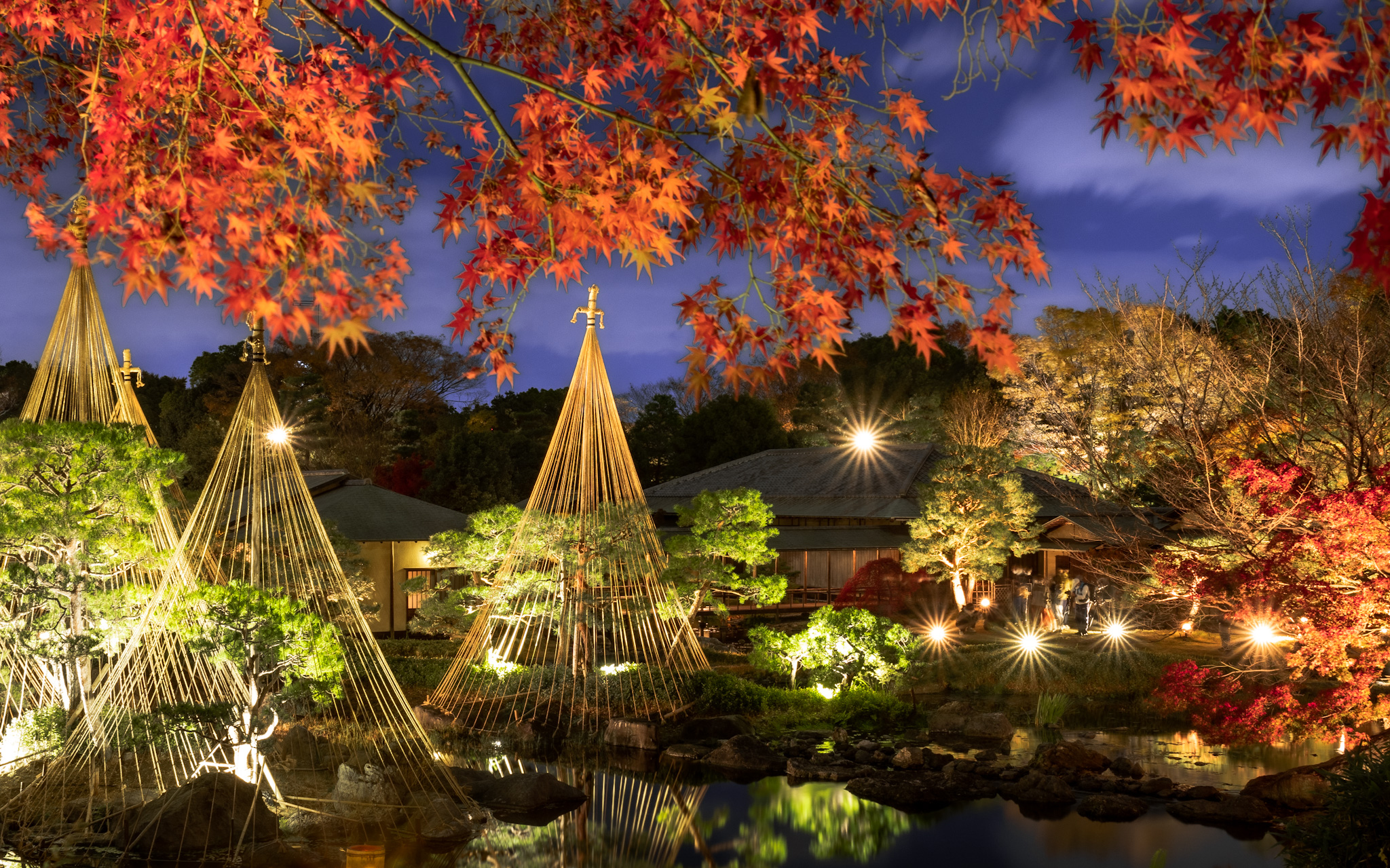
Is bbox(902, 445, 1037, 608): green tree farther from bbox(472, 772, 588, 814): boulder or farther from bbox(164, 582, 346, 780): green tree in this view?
bbox(164, 582, 346, 780): green tree

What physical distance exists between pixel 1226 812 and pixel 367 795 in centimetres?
620

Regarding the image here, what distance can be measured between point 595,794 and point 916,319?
253 inches

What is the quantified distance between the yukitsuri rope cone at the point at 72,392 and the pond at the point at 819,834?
322 cm

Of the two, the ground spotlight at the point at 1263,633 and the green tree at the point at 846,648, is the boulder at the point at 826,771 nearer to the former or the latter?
the green tree at the point at 846,648

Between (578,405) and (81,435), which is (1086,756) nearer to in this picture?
(578,405)

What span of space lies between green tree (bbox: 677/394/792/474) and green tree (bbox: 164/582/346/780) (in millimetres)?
21637

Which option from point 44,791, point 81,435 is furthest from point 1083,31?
point 44,791

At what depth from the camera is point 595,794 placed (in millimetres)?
8344

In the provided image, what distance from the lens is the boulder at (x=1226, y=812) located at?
291 inches

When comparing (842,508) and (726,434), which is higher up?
(726,434)

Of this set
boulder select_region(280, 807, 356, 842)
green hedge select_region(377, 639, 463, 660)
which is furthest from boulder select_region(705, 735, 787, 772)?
green hedge select_region(377, 639, 463, 660)

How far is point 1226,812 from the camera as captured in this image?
7473 millimetres

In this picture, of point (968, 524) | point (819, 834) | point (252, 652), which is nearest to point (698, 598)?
point (819, 834)

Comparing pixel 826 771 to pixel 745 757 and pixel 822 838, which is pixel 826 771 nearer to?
pixel 745 757
